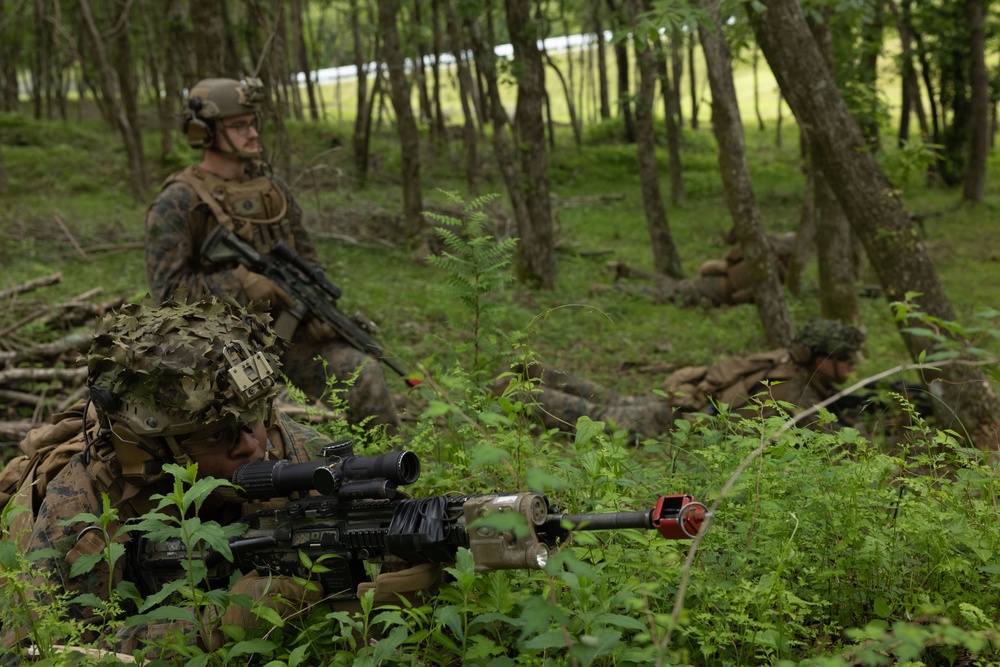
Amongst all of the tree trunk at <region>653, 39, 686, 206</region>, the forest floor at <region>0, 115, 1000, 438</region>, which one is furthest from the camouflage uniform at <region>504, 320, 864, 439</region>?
the tree trunk at <region>653, 39, 686, 206</region>

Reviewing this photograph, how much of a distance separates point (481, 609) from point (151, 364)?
4.57ft

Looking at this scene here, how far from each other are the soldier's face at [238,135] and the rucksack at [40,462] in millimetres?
2696

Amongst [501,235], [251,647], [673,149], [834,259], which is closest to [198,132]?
[251,647]

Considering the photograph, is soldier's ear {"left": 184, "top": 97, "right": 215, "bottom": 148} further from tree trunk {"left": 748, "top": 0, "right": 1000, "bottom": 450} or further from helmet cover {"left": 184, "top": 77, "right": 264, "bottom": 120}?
tree trunk {"left": 748, "top": 0, "right": 1000, "bottom": 450}

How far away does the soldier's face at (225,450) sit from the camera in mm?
2994

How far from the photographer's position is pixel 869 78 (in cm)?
1443

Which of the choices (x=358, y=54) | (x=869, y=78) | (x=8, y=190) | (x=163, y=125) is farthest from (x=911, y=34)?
(x=8, y=190)

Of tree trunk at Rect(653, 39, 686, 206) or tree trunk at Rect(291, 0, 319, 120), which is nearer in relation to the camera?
tree trunk at Rect(653, 39, 686, 206)

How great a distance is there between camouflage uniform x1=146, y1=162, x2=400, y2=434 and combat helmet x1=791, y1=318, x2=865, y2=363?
165 inches

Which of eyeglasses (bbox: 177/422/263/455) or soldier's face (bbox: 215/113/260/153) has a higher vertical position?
soldier's face (bbox: 215/113/260/153)

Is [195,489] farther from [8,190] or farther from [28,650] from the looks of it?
[8,190]

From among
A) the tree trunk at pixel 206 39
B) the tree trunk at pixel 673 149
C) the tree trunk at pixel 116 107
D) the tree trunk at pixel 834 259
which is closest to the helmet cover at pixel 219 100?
the tree trunk at pixel 206 39

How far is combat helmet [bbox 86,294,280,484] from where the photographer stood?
285cm

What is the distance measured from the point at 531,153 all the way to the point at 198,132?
24.1 feet
